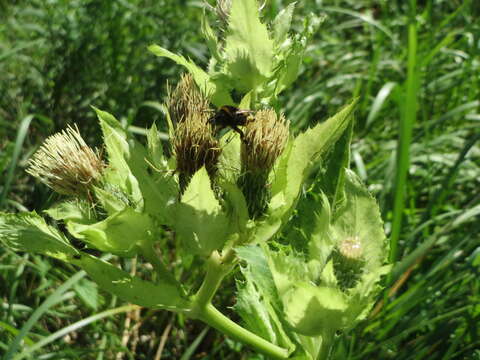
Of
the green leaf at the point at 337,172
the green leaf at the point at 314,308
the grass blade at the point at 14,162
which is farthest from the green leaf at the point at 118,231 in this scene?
the grass blade at the point at 14,162

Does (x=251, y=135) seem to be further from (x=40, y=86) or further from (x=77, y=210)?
(x=40, y=86)

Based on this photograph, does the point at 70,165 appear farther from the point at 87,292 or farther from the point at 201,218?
the point at 87,292

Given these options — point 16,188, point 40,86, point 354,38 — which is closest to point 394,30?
point 354,38

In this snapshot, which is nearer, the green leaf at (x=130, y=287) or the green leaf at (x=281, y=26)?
the green leaf at (x=130, y=287)

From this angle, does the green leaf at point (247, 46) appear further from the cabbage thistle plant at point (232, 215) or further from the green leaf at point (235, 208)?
the green leaf at point (235, 208)

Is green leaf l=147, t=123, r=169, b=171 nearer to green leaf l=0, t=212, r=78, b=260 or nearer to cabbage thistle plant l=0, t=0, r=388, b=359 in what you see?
cabbage thistle plant l=0, t=0, r=388, b=359

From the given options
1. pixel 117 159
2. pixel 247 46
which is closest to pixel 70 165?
pixel 117 159

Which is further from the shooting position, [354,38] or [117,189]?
[354,38]
